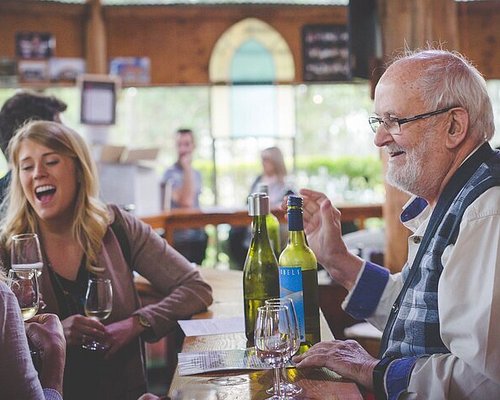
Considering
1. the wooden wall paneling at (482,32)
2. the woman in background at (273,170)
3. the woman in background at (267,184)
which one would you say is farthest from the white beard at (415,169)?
the wooden wall paneling at (482,32)

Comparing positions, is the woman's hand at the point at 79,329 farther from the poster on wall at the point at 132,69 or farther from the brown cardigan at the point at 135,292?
the poster on wall at the point at 132,69

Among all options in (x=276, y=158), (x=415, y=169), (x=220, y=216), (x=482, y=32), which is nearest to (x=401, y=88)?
(x=415, y=169)

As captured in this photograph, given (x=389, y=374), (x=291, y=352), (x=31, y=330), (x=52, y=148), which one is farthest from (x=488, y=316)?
(x=52, y=148)

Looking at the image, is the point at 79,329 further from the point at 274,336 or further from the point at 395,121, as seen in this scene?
the point at 395,121

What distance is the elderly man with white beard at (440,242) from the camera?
1.53m

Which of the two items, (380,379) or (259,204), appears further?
(259,204)

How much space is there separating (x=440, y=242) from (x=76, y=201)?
1378 mm

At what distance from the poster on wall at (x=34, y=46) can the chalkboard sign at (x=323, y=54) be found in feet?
8.83

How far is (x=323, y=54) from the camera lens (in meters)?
8.00

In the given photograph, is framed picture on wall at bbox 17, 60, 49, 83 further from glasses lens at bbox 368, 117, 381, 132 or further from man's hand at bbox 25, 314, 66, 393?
glasses lens at bbox 368, 117, 381, 132

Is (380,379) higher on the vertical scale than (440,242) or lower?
lower

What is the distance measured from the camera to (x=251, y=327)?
2.04m

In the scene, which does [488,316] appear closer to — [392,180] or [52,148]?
[392,180]

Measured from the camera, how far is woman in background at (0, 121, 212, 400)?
2.44 meters
